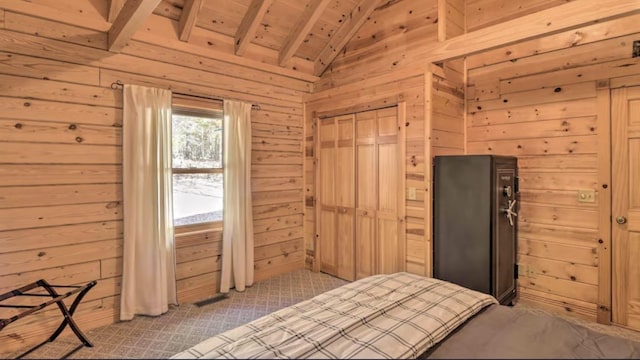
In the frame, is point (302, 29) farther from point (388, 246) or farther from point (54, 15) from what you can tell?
point (388, 246)

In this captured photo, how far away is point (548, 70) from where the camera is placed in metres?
3.02

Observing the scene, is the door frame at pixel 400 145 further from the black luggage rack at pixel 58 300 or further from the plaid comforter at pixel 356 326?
the black luggage rack at pixel 58 300

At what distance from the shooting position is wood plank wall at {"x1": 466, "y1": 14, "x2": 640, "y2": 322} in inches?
108

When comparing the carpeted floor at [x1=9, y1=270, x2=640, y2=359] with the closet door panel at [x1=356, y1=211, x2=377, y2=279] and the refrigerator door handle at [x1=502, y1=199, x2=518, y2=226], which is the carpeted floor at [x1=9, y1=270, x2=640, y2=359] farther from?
the refrigerator door handle at [x1=502, y1=199, x2=518, y2=226]

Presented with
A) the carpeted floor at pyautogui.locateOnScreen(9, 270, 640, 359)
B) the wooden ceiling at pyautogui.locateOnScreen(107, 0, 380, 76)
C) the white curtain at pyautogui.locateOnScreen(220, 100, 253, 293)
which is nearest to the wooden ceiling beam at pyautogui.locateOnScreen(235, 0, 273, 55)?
the wooden ceiling at pyautogui.locateOnScreen(107, 0, 380, 76)

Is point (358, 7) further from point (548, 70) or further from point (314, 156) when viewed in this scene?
point (548, 70)

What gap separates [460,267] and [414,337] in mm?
1642

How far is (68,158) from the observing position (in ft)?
8.63

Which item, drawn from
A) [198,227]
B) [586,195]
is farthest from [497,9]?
[198,227]

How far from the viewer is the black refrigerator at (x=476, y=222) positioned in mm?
2738

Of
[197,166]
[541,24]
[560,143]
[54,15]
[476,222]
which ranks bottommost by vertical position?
[476,222]

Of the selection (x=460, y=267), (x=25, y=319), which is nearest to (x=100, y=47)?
(x=25, y=319)

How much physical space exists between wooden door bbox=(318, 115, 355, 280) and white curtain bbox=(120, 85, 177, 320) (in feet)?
5.82

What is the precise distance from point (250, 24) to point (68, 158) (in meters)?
2.05
